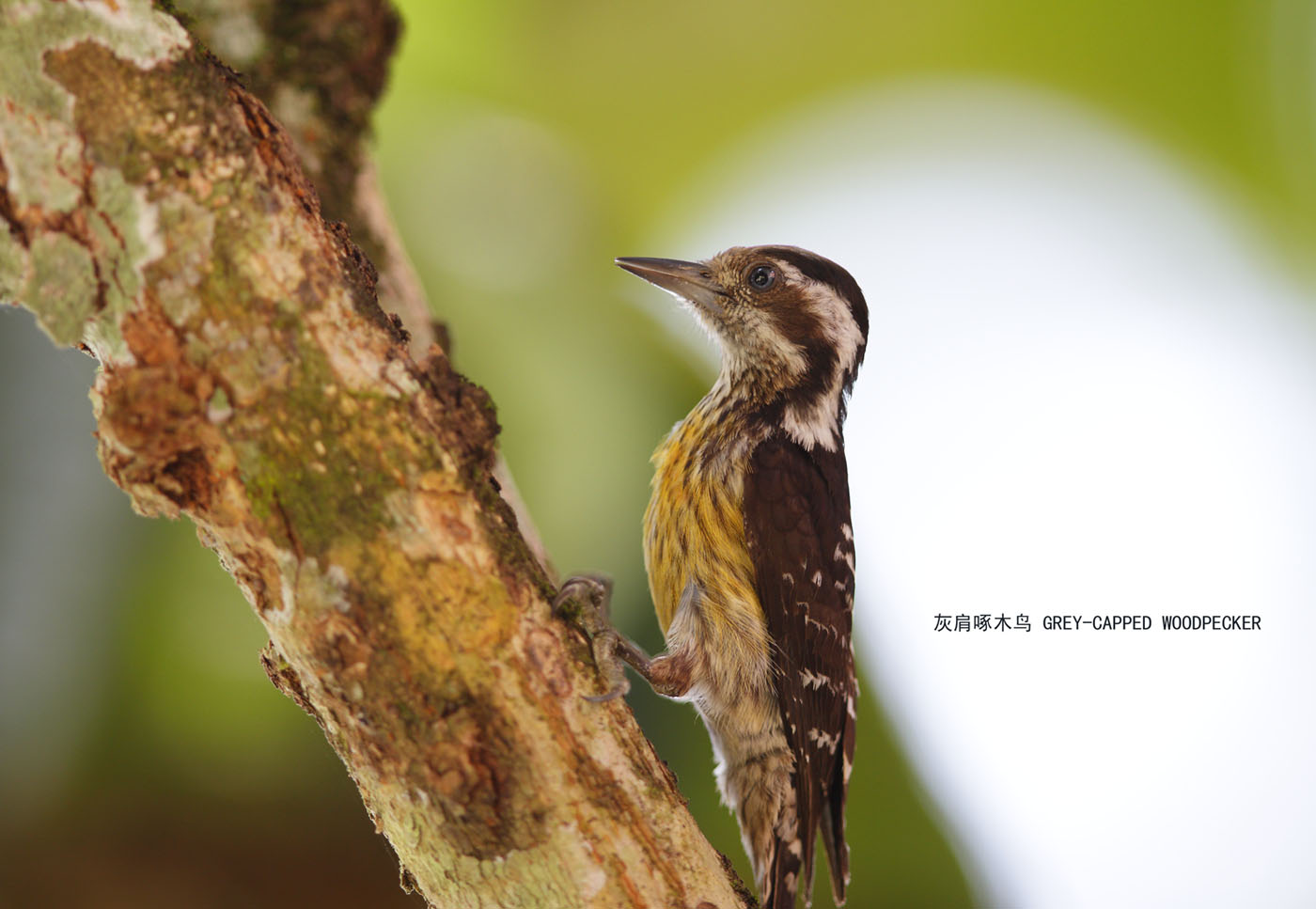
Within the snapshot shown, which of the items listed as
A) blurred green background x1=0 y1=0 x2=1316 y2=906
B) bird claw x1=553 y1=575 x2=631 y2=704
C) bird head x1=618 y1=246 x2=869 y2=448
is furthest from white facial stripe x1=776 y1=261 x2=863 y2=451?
bird claw x1=553 y1=575 x2=631 y2=704

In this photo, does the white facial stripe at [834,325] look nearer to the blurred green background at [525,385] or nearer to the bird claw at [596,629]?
the blurred green background at [525,385]

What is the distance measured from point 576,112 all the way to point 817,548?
124 inches

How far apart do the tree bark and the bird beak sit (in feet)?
5.32

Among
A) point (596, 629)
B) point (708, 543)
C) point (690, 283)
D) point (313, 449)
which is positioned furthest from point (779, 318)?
point (313, 449)

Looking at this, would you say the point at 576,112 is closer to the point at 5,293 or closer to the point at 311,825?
the point at 311,825

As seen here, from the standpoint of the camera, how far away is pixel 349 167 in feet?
9.53

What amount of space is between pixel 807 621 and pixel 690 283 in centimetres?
115

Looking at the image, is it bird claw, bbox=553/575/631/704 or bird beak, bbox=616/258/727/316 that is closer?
bird claw, bbox=553/575/631/704

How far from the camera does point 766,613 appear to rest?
108 inches

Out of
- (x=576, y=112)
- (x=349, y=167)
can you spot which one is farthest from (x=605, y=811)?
(x=576, y=112)

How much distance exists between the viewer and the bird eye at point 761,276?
325cm

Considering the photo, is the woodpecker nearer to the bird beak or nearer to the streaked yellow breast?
the streaked yellow breast

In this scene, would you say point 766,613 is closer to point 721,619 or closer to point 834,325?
point 721,619

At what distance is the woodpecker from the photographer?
8.86 feet
